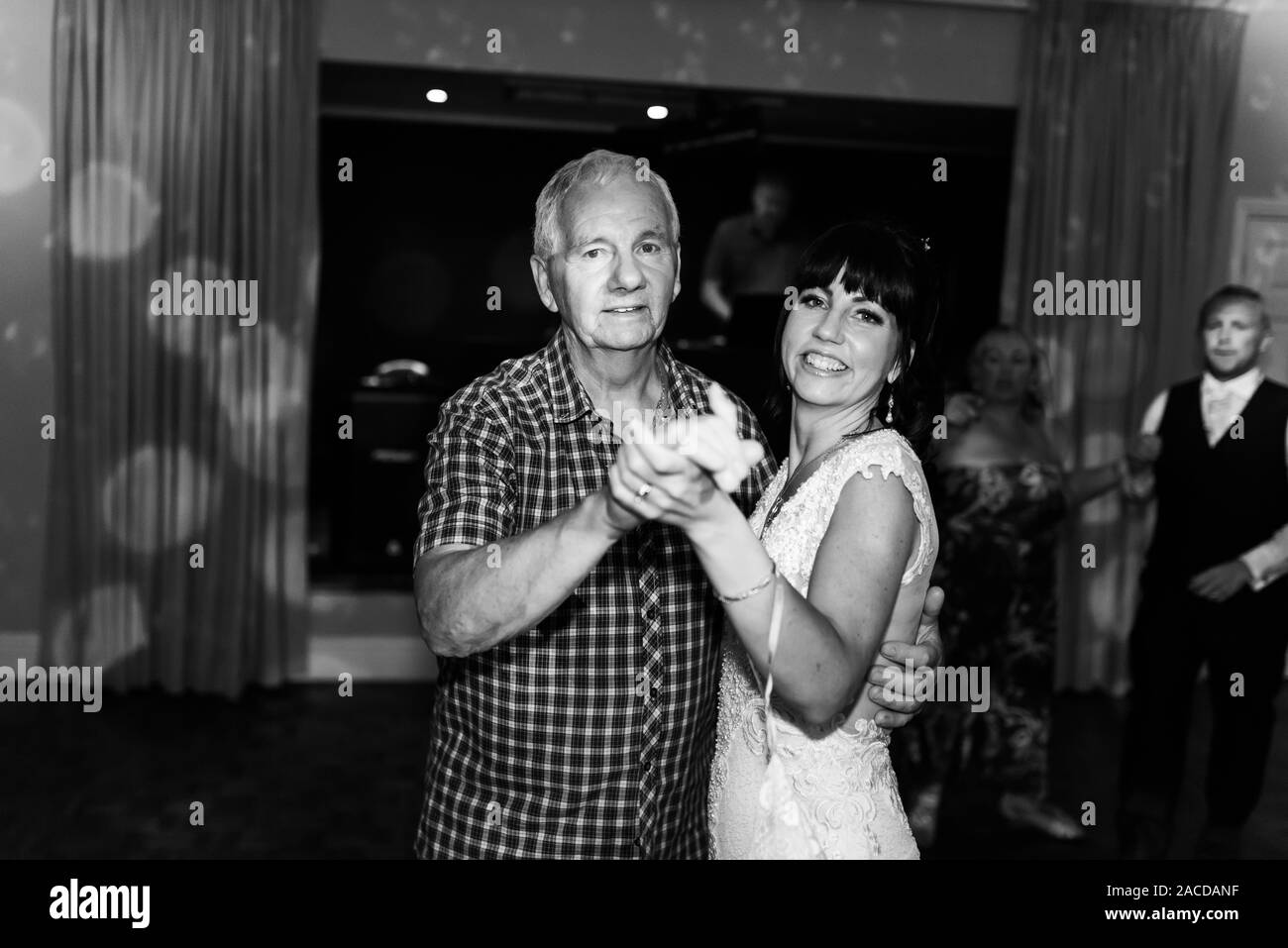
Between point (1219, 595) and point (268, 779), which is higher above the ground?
point (1219, 595)

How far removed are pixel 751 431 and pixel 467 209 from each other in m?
5.15

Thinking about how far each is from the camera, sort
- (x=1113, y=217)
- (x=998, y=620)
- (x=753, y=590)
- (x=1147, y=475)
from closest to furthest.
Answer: (x=753, y=590) → (x=998, y=620) → (x=1147, y=475) → (x=1113, y=217)

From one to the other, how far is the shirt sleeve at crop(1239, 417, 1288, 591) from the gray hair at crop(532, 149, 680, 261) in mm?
2297

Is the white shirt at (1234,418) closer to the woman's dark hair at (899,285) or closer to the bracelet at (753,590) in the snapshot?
the woman's dark hair at (899,285)

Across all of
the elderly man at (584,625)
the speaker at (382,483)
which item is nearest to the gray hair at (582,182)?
the elderly man at (584,625)

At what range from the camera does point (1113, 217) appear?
483cm

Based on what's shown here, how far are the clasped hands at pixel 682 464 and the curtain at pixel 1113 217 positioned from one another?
421 centimetres

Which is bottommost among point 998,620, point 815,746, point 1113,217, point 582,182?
point 998,620

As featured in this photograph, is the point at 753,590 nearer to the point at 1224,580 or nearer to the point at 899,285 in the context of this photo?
the point at 899,285

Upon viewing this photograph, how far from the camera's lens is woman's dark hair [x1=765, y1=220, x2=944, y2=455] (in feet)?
4.44

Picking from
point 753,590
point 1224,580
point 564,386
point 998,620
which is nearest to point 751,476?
point 564,386

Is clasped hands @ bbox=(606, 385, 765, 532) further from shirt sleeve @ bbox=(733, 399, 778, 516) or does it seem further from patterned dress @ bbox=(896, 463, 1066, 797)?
patterned dress @ bbox=(896, 463, 1066, 797)

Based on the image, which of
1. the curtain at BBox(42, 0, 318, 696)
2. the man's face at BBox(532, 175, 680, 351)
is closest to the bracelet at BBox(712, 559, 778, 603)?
the man's face at BBox(532, 175, 680, 351)

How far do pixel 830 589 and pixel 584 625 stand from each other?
311mm
